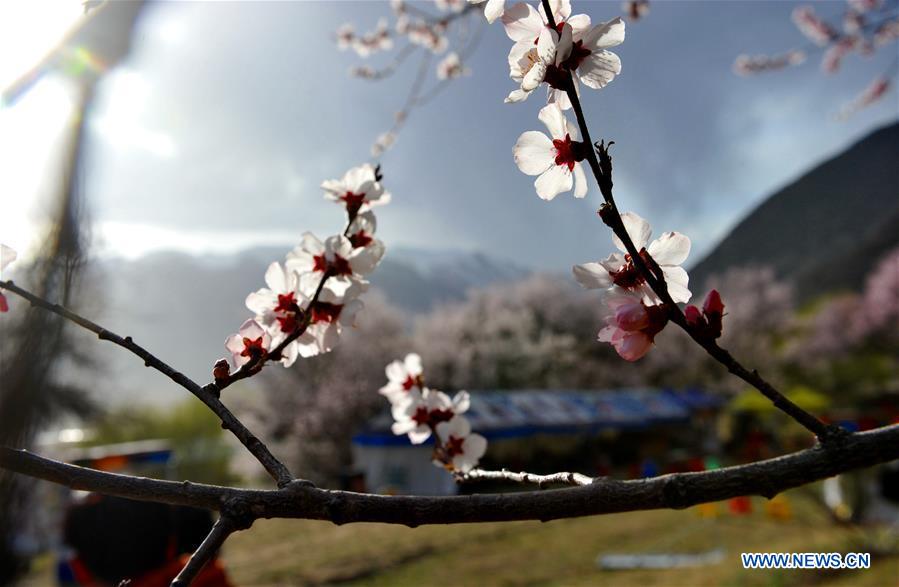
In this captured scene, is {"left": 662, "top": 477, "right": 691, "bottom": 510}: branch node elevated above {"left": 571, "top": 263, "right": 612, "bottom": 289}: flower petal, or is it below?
below

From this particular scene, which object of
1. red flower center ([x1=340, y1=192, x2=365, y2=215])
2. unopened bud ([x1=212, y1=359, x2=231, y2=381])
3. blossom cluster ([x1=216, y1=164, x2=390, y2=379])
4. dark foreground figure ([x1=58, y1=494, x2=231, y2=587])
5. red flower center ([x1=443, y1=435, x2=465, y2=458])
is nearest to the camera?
unopened bud ([x1=212, y1=359, x2=231, y2=381])

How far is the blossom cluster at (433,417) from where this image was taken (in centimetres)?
104

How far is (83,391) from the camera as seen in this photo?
998cm

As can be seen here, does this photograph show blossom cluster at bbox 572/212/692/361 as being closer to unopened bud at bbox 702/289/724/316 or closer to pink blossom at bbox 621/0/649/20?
unopened bud at bbox 702/289/724/316

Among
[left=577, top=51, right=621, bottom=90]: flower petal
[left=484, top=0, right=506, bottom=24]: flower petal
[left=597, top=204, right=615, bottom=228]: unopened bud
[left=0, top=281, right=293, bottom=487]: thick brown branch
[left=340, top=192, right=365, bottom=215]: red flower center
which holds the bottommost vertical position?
[left=0, top=281, right=293, bottom=487]: thick brown branch

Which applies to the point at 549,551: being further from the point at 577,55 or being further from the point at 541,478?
the point at 577,55

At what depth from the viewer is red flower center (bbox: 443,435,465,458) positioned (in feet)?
3.43

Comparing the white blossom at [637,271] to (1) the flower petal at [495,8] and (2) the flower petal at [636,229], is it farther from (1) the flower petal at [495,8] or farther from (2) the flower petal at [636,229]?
(1) the flower petal at [495,8]

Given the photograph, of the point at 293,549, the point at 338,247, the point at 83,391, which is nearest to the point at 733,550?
the point at 293,549

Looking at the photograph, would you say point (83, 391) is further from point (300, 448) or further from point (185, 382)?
point (185, 382)

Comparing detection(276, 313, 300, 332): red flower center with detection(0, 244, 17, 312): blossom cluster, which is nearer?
detection(0, 244, 17, 312): blossom cluster

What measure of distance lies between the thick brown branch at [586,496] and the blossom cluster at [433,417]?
1.66 ft

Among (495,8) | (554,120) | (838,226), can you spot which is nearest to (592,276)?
(554,120)

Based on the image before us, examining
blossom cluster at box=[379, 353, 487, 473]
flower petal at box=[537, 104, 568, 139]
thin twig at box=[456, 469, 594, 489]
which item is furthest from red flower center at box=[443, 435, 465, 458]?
flower petal at box=[537, 104, 568, 139]
